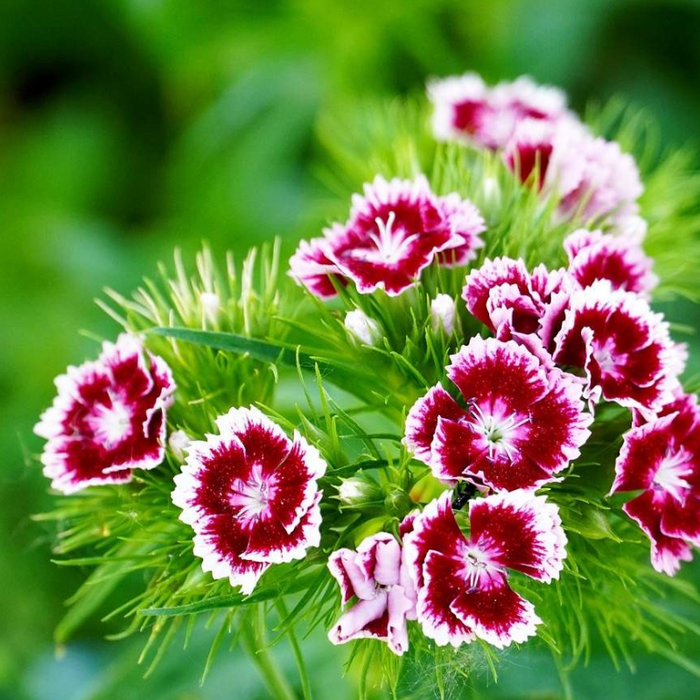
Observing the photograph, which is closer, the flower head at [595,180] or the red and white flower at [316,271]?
the red and white flower at [316,271]

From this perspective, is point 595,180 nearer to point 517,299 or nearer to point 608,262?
point 608,262

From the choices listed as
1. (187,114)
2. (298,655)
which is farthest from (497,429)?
(187,114)

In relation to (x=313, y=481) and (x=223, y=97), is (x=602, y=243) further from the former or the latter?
(x=223, y=97)

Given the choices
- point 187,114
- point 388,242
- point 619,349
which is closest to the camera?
point 619,349

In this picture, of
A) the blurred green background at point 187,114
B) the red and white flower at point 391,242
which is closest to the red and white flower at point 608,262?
the red and white flower at point 391,242

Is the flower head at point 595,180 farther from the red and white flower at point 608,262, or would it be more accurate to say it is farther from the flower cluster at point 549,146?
the red and white flower at point 608,262

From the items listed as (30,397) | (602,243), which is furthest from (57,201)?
(602,243)

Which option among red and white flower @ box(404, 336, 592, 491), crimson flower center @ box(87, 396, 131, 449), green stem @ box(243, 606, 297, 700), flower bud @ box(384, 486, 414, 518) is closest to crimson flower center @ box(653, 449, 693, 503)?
red and white flower @ box(404, 336, 592, 491)
